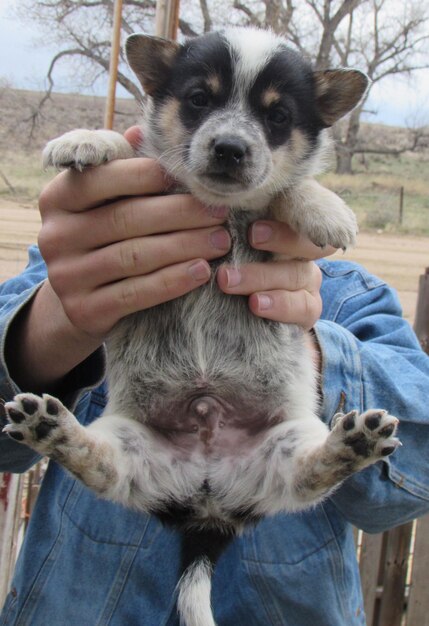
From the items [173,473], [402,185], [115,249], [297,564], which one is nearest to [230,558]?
[297,564]

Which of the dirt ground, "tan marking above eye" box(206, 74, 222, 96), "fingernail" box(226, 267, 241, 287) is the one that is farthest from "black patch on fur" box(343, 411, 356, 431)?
the dirt ground

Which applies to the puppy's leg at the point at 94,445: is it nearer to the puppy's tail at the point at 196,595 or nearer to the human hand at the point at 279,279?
the puppy's tail at the point at 196,595

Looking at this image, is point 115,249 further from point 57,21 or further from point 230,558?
point 57,21

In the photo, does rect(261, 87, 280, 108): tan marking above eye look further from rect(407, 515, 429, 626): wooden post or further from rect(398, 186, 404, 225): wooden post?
rect(398, 186, 404, 225): wooden post

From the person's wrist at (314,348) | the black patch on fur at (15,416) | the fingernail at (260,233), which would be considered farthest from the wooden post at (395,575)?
the black patch on fur at (15,416)

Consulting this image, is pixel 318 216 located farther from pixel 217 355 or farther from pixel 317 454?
pixel 317 454

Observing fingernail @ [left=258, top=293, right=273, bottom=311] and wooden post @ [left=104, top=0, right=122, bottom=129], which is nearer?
fingernail @ [left=258, top=293, right=273, bottom=311]
